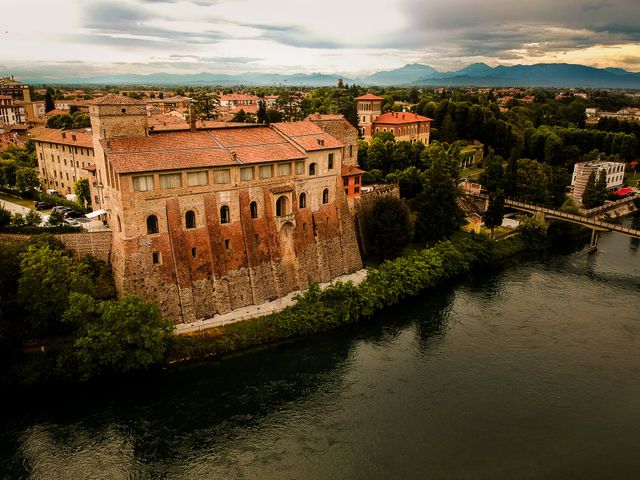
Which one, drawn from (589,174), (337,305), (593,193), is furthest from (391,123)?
(337,305)

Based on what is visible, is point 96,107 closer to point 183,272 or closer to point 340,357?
point 183,272

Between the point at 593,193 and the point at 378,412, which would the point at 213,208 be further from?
the point at 593,193

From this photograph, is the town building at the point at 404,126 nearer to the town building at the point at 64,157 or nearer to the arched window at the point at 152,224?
the town building at the point at 64,157

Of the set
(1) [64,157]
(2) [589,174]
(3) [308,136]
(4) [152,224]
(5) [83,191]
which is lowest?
(2) [589,174]

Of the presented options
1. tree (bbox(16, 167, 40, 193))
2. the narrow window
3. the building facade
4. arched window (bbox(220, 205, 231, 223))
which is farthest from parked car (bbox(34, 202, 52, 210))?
the building facade

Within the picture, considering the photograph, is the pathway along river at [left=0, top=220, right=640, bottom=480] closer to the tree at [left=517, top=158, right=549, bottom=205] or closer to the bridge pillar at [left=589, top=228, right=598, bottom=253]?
the bridge pillar at [left=589, top=228, right=598, bottom=253]

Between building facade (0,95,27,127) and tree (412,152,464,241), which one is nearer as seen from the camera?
tree (412,152,464,241)

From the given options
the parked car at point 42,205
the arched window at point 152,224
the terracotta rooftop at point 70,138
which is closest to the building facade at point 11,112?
the terracotta rooftop at point 70,138
